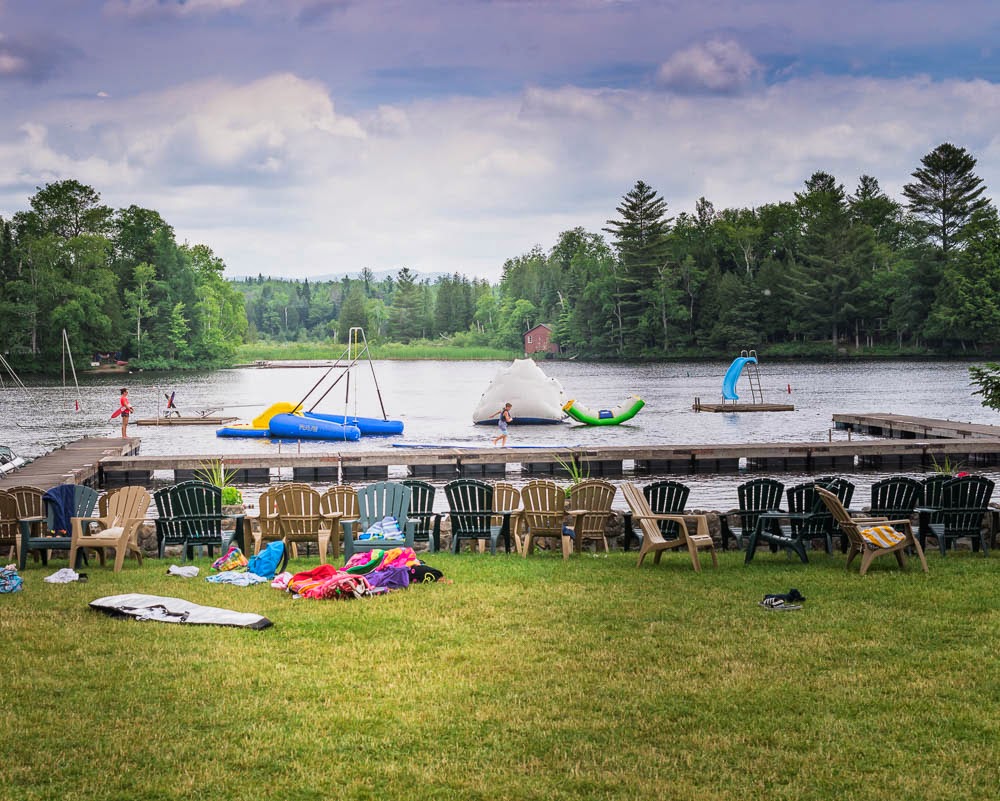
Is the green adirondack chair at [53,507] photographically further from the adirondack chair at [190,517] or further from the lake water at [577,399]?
the lake water at [577,399]

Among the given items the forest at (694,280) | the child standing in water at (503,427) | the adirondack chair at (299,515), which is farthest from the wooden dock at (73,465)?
the forest at (694,280)

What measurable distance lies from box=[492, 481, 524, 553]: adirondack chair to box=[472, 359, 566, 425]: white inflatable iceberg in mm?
30248

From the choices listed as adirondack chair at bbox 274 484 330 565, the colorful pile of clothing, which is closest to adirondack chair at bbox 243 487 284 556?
adirondack chair at bbox 274 484 330 565

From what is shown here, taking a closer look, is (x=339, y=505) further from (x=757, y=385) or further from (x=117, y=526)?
(x=757, y=385)

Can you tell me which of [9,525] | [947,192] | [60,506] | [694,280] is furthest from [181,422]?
[947,192]

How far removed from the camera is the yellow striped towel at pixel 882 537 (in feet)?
35.7

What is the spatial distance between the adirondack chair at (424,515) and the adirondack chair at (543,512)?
1.19 metres

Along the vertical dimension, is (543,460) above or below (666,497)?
below

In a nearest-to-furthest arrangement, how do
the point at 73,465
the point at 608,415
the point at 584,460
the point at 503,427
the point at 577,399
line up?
the point at 73,465
the point at 584,460
the point at 503,427
the point at 608,415
the point at 577,399

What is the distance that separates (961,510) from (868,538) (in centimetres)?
260

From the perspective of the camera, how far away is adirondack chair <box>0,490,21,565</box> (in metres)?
12.3

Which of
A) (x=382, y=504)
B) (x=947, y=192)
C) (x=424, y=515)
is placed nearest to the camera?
(x=382, y=504)

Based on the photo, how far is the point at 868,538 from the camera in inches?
429

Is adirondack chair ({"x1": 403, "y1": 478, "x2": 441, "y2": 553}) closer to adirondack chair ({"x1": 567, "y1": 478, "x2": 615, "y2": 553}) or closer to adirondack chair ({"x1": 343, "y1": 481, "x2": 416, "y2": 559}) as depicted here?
adirondack chair ({"x1": 343, "y1": 481, "x2": 416, "y2": 559})
